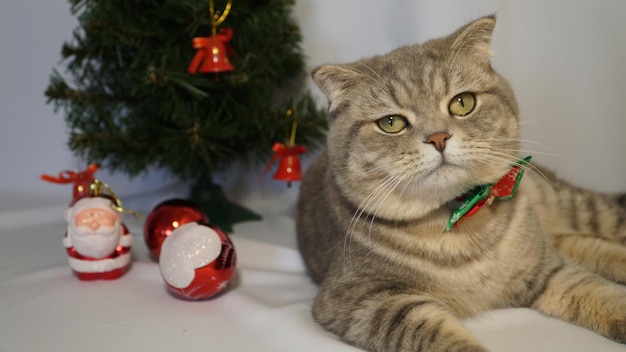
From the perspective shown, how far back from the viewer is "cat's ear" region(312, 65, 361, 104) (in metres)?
1.68

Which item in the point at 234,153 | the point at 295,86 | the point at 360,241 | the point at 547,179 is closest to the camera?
the point at 360,241

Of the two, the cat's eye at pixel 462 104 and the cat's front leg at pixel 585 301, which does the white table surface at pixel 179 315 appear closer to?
the cat's front leg at pixel 585 301

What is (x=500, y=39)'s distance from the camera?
2.36 m

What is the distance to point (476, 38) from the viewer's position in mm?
1672

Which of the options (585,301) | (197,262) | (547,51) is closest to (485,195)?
(585,301)

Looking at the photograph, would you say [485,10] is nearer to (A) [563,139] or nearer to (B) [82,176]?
(A) [563,139]

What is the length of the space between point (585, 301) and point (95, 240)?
53.1 inches

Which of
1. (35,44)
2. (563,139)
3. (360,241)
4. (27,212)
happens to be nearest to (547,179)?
(563,139)

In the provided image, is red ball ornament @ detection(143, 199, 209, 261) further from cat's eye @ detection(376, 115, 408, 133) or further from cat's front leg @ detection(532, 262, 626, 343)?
cat's front leg @ detection(532, 262, 626, 343)

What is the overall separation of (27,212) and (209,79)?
103 cm

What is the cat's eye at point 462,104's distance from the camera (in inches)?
62.3

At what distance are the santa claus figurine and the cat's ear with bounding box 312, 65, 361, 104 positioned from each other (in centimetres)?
77

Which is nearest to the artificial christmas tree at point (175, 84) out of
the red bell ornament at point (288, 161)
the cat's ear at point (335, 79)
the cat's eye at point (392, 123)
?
the red bell ornament at point (288, 161)

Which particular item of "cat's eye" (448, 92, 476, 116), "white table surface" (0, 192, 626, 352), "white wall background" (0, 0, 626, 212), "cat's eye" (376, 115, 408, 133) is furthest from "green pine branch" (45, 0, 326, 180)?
"cat's eye" (448, 92, 476, 116)
